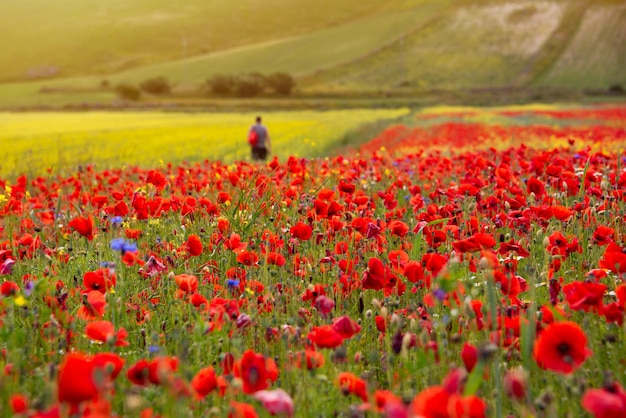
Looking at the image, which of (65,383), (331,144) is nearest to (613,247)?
(65,383)

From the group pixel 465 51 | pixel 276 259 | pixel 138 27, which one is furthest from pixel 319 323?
pixel 138 27

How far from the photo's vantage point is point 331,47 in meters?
102

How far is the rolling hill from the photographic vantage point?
81.6 metres

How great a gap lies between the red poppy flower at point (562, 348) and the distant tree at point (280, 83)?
71.8 meters

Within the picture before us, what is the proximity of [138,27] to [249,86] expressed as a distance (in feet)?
249

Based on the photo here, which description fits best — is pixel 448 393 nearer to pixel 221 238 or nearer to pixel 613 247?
pixel 613 247

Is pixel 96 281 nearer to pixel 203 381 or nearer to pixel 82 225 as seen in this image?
pixel 82 225

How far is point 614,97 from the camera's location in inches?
2562

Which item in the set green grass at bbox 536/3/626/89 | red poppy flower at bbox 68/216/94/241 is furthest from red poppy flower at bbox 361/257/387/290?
green grass at bbox 536/3/626/89

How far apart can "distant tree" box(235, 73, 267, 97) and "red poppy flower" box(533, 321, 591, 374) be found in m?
71.5

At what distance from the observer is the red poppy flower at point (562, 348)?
1879 mm

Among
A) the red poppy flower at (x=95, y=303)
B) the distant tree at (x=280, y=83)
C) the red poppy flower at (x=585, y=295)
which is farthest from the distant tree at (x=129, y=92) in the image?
the red poppy flower at (x=585, y=295)

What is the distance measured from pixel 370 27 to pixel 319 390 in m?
112

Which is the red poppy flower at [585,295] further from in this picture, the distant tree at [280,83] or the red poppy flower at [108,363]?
the distant tree at [280,83]
